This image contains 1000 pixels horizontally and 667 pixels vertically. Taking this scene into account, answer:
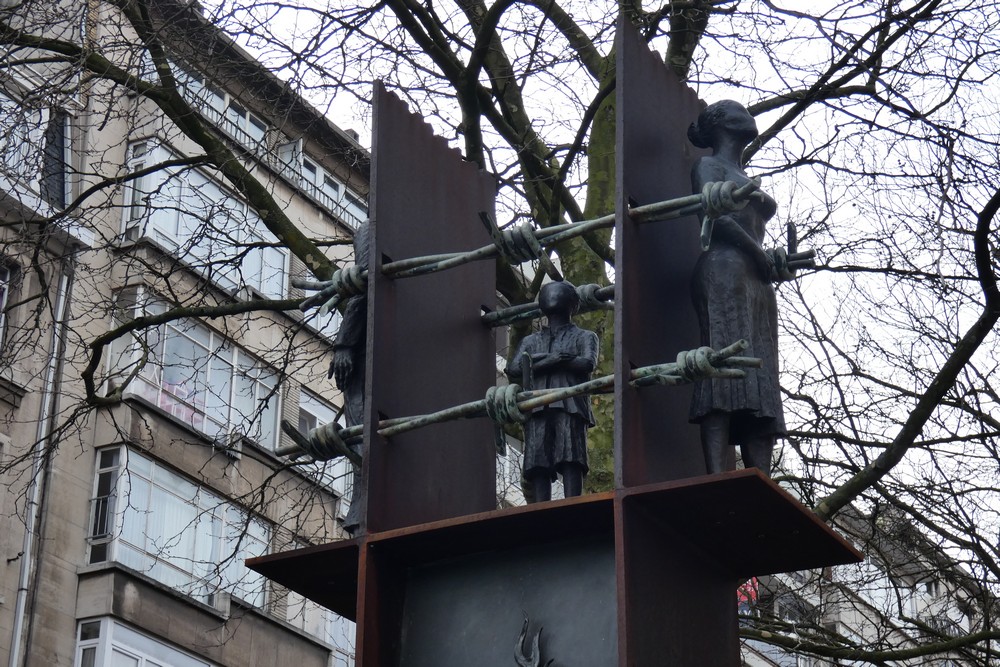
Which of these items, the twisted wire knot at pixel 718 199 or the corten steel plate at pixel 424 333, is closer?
the twisted wire knot at pixel 718 199

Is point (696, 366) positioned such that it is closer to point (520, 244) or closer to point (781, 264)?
point (520, 244)

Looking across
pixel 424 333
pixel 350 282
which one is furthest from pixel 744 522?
pixel 350 282

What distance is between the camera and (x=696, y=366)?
6.32m

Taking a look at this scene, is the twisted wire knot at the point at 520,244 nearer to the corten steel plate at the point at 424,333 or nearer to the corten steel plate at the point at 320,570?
the corten steel plate at the point at 424,333

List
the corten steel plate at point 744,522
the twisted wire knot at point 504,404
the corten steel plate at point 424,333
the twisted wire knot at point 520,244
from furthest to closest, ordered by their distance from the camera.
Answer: the corten steel plate at point 424,333 → the twisted wire knot at point 520,244 → the twisted wire knot at point 504,404 → the corten steel plate at point 744,522

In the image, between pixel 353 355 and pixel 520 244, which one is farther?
pixel 353 355

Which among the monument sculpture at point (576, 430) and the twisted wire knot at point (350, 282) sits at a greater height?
the twisted wire knot at point (350, 282)

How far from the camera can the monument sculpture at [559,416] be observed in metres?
7.63

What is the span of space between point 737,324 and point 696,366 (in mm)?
847

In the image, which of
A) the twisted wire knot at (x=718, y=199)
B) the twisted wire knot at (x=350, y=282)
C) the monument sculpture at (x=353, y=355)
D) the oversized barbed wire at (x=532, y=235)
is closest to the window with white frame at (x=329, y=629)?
the monument sculpture at (x=353, y=355)

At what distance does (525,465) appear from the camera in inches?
301

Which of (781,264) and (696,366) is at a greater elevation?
(781,264)

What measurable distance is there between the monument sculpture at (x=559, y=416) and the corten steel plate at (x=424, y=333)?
339 mm

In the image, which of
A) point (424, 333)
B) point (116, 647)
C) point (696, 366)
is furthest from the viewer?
point (116, 647)
